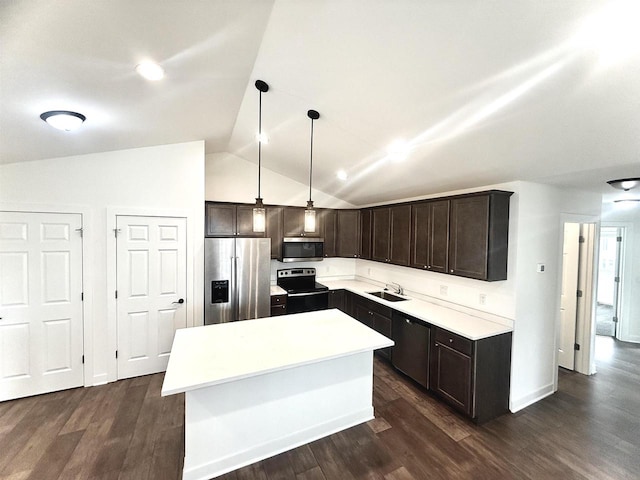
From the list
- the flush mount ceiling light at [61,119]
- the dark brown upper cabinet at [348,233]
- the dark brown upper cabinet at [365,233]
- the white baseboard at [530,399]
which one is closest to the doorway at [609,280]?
the white baseboard at [530,399]

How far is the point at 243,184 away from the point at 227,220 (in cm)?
78

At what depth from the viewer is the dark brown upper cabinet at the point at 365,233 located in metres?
4.76

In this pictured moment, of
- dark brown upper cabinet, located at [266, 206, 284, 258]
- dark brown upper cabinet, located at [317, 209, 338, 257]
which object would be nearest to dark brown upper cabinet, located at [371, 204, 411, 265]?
dark brown upper cabinet, located at [317, 209, 338, 257]

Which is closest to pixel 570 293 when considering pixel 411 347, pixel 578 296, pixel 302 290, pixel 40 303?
pixel 578 296

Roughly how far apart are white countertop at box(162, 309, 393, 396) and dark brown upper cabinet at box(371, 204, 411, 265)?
1579mm

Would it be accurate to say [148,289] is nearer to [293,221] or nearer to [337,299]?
[293,221]

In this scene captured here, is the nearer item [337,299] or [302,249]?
[302,249]

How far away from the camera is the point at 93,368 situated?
3.18 meters

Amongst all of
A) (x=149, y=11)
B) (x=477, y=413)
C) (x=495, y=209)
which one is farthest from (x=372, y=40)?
(x=477, y=413)

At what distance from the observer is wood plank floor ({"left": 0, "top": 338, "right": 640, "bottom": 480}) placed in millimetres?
2102

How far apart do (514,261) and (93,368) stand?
190 inches

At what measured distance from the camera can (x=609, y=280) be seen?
7355 mm

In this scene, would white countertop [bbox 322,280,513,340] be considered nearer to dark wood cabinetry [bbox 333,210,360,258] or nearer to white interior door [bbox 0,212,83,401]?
dark wood cabinetry [bbox 333,210,360,258]

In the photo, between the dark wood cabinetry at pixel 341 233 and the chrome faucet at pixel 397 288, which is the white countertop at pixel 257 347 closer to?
the chrome faucet at pixel 397 288
